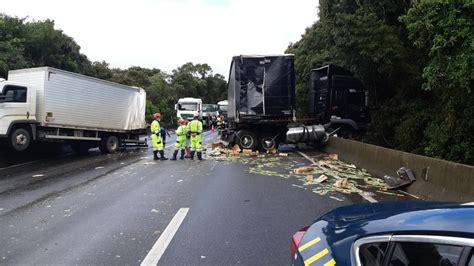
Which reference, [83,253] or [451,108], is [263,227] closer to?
[83,253]

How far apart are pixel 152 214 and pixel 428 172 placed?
5325mm

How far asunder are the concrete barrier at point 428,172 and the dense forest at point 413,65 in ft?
7.86

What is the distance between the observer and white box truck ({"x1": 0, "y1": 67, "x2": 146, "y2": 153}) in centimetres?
1584

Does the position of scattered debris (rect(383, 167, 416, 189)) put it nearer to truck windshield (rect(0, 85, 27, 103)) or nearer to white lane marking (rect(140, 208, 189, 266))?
white lane marking (rect(140, 208, 189, 266))

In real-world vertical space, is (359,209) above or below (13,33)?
below

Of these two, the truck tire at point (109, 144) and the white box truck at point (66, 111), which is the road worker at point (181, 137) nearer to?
the white box truck at point (66, 111)

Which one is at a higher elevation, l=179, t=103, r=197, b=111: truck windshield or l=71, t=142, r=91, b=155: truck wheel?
l=179, t=103, r=197, b=111: truck windshield

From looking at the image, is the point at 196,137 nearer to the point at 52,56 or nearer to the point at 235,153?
the point at 235,153

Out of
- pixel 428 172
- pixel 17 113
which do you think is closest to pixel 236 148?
pixel 17 113

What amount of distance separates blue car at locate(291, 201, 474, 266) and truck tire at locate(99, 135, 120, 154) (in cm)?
1831

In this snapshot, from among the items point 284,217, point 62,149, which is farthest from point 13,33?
point 284,217

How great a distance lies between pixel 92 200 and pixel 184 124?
879 cm

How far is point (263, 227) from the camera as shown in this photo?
6773mm

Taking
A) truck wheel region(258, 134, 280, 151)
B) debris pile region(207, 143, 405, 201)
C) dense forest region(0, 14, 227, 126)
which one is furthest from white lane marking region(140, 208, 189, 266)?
dense forest region(0, 14, 227, 126)
